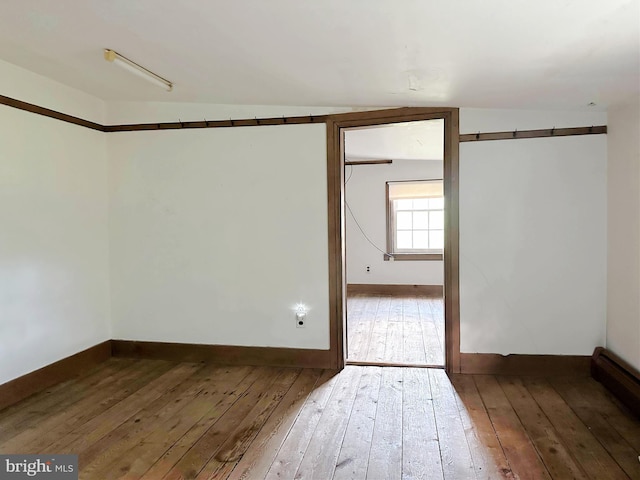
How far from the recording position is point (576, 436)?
2191mm

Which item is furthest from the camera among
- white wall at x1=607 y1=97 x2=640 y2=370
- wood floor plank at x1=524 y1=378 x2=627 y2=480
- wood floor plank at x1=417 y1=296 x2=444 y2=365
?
wood floor plank at x1=417 y1=296 x2=444 y2=365

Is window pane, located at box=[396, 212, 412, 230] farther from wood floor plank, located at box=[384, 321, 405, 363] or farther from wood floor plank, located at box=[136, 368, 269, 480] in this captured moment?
wood floor plank, located at box=[136, 368, 269, 480]

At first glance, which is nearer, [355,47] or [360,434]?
[355,47]

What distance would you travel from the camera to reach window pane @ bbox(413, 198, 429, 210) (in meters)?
7.02

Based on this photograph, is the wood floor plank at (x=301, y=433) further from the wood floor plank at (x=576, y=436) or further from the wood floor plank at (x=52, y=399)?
the wood floor plank at (x=52, y=399)

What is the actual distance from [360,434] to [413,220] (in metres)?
5.22

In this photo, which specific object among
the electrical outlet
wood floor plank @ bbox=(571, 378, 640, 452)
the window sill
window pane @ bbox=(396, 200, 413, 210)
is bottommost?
wood floor plank @ bbox=(571, 378, 640, 452)

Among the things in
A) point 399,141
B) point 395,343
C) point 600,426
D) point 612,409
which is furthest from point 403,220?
point 600,426

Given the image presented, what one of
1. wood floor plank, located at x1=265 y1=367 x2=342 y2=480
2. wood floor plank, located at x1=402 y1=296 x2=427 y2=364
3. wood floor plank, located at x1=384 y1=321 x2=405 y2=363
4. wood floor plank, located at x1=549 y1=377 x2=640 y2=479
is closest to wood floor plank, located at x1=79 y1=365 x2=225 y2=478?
wood floor plank, located at x1=265 y1=367 x2=342 y2=480

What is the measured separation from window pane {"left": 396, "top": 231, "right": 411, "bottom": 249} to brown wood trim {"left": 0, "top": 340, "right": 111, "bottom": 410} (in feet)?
16.1

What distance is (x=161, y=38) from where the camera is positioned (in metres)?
2.12

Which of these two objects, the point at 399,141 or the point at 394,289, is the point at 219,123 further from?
the point at 394,289

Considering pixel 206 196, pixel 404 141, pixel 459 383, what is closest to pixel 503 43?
pixel 459 383

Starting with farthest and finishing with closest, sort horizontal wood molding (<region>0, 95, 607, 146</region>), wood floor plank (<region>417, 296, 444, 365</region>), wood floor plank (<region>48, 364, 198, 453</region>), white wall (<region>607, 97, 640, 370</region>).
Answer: wood floor plank (<region>417, 296, 444, 365</region>) → horizontal wood molding (<region>0, 95, 607, 146</region>) → white wall (<region>607, 97, 640, 370</region>) → wood floor plank (<region>48, 364, 198, 453</region>)
